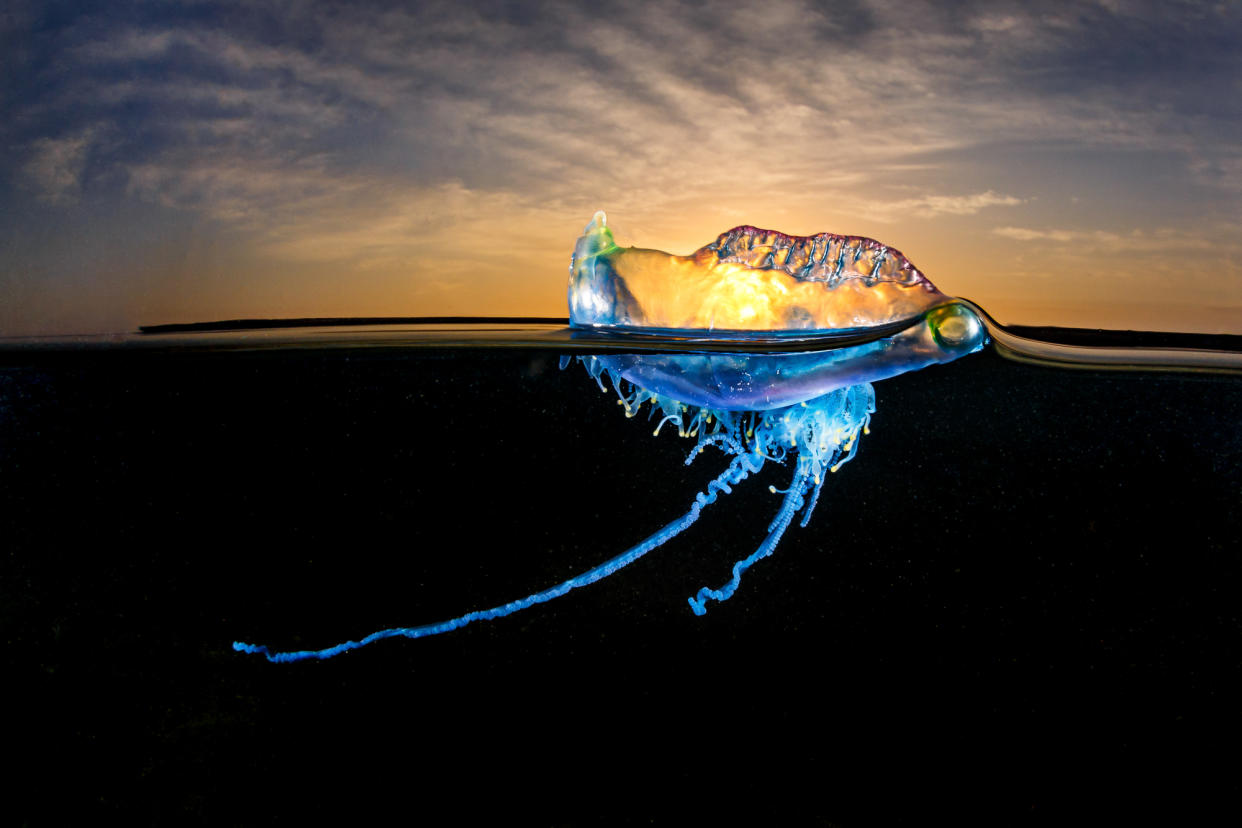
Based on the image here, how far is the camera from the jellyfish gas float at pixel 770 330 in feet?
8.38

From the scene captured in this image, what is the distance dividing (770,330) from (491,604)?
5241 mm

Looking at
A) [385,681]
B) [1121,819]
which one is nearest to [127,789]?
[385,681]

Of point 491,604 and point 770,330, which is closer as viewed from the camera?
point 770,330

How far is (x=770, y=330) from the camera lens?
2.66 m

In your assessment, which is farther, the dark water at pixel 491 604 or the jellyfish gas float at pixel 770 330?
the dark water at pixel 491 604

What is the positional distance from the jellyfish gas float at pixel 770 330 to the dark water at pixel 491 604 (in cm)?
233

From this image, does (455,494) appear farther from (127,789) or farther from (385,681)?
(127,789)

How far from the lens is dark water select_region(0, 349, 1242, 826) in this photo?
573 centimetres

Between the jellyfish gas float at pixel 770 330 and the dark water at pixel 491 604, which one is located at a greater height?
the jellyfish gas float at pixel 770 330

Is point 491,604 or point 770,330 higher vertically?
point 770,330

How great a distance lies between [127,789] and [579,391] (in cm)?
411

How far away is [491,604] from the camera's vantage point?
719 cm

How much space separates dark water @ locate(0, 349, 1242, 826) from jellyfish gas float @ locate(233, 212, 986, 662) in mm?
2329

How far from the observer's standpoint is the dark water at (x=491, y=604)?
226 inches
